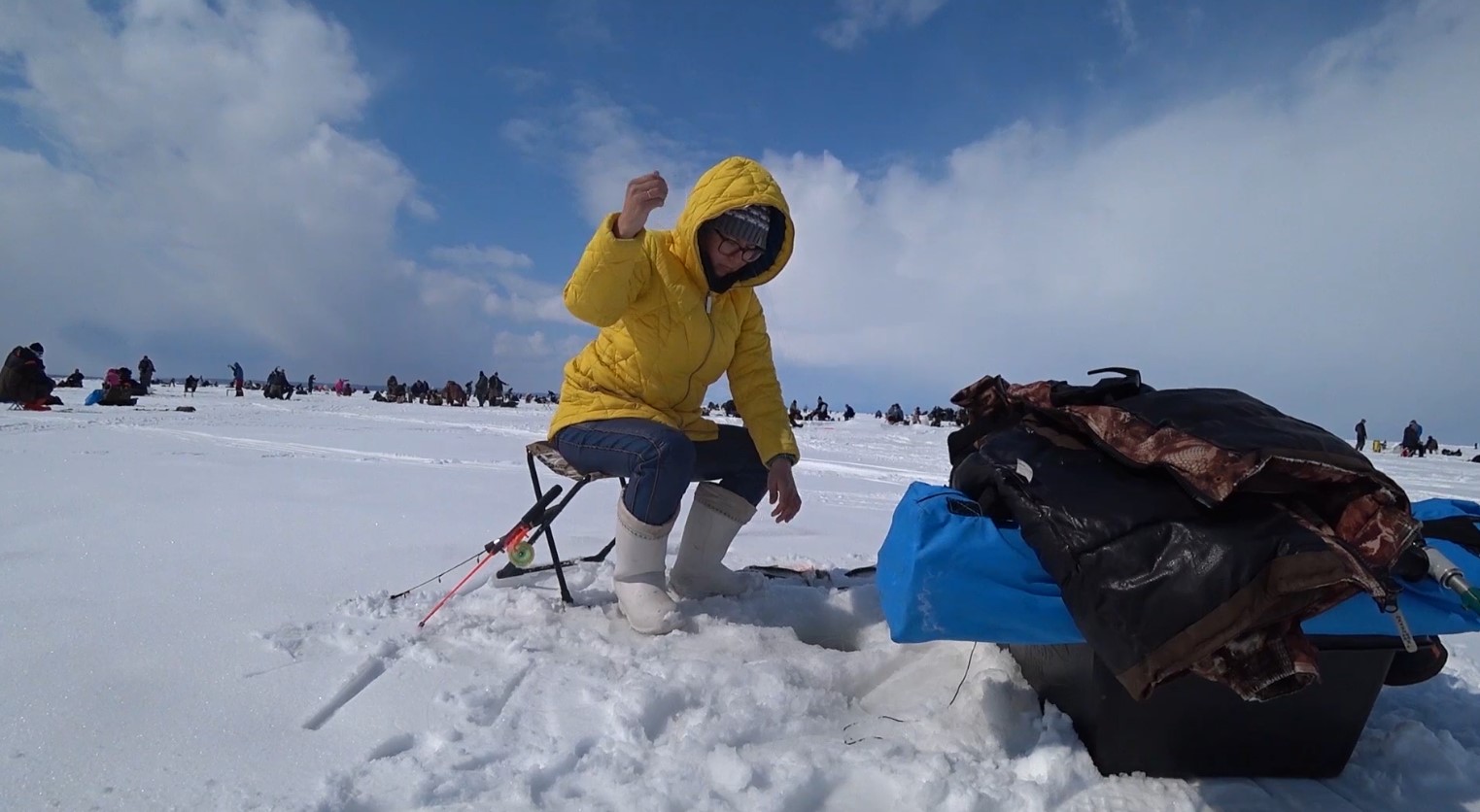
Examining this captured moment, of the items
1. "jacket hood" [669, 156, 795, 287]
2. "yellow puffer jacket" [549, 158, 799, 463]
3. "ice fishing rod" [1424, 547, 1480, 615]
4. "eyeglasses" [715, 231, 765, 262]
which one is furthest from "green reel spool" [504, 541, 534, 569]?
"ice fishing rod" [1424, 547, 1480, 615]

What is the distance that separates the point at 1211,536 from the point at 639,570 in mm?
1523

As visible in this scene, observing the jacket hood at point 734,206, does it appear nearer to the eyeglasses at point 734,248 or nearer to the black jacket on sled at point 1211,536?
the eyeglasses at point 734,248

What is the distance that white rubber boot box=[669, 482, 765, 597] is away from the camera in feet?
8.18

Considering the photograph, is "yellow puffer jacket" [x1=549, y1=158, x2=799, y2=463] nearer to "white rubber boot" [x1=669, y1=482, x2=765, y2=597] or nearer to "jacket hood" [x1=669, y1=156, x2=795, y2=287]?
"jacket hood" [x1=669, y1=156, x2=795, y2=287]

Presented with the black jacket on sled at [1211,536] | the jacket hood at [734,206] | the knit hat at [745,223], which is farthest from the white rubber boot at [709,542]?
the black jacket on sled at [1211,536]

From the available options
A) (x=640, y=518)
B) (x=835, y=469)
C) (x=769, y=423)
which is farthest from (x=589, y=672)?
(x=835, y=469)

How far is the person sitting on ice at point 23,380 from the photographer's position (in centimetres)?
1077

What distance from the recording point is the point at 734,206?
221cm

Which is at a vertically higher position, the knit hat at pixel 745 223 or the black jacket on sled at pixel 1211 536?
the knit hat at pixel 745 223

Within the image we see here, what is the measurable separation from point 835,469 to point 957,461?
6944mm

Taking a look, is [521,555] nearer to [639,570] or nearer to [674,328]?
[639,570]

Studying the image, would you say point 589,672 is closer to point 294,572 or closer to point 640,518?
point 640,518

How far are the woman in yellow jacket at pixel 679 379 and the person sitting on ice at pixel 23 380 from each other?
13.0 meters

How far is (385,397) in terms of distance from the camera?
92.1ft
